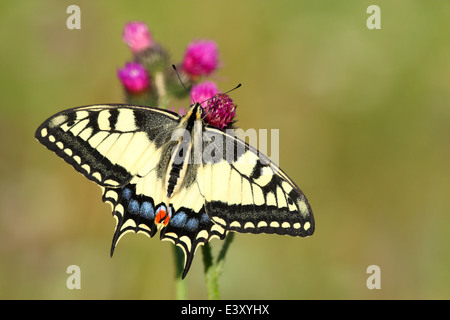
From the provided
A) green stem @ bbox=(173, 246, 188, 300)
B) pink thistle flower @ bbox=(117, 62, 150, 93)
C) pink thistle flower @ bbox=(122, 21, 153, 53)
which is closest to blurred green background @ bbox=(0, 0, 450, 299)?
pink thistle flower @ bbox=(122, 21, 153, 53)

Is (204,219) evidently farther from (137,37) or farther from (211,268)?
(137,37)

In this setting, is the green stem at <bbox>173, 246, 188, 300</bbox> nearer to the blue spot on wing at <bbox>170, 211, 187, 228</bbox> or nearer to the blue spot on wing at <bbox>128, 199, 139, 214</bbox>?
the blue spot on wing at <bbox>170, 211, 187, 228</bbox>

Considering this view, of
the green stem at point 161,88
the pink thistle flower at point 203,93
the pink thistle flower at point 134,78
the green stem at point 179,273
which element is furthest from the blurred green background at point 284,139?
the pink thistle flower at point 203,93

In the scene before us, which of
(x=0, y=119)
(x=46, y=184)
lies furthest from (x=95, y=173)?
(x=0, y=119)

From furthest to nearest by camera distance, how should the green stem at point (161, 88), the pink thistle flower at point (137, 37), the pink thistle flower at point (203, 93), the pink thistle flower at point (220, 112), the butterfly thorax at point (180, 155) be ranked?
1. the pink thistle flower at point (137, 37)
2. the green stem at point (161, 88)
3. the pink thistle flower at point (203, 93)
4. the pink thistle flower at point (220, 112)
5. the butterfly thorax at point (180, 155)

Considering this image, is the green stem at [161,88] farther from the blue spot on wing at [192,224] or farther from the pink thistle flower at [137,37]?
the blue spot on wing at [192,224]

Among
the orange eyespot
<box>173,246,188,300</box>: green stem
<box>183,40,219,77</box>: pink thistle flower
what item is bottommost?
<box>173,246,188,300</box>: green stem
